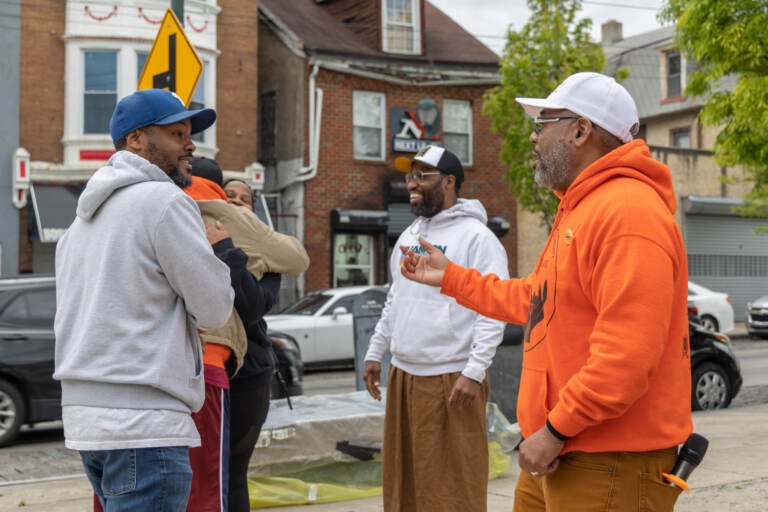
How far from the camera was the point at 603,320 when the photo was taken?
2764mm

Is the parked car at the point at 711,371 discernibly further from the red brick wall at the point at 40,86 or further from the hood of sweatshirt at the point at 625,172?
the red brick wall at the point at 40,86

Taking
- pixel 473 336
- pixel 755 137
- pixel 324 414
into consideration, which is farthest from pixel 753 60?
pixel 473 336

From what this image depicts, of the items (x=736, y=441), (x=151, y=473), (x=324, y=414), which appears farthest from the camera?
(x=736, y=441)

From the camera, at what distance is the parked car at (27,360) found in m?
10.4

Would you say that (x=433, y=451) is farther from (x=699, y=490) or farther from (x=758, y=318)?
(x=758, y=318)

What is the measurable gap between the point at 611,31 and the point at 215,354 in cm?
4515

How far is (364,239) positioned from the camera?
2652 centimetres

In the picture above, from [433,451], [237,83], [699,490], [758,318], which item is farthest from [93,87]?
[433,451]

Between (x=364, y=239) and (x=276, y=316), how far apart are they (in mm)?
9095

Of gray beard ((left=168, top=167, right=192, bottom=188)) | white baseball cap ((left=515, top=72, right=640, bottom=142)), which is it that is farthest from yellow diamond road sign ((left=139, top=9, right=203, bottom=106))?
white baseball cap ((left=515, top=72, right=640, bottom=142))

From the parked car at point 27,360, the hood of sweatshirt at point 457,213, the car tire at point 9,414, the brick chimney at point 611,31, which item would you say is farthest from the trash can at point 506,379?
the brick chimney at point 611,31

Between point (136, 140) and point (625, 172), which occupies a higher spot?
point (136, 140)

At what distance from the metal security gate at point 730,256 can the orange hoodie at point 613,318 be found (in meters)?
31.8

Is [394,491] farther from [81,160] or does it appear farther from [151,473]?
[81,160]
